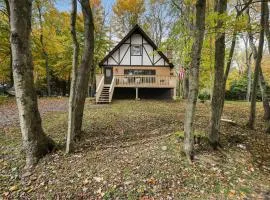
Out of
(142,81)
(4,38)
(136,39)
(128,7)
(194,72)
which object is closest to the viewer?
(194,72)

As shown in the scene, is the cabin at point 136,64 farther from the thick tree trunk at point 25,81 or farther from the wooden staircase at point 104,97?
the thick tree trunk at point 25,81

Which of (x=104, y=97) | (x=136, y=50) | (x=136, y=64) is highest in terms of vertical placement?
(x=136, y=50)

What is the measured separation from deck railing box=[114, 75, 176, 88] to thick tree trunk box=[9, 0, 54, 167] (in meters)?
13.1

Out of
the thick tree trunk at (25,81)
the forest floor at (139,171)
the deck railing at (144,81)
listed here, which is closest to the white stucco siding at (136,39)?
the deck railing at (144,81)

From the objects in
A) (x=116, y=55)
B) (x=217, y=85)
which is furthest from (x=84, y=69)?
(x=116, y=55)

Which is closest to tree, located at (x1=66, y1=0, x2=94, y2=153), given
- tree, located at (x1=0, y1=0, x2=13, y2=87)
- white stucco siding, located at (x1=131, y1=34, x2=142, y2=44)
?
tree, located at (x1=0, y1=0, x2=13, y2=87)

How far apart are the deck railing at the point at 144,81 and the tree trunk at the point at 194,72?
1339 cm

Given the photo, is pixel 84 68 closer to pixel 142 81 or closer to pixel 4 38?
pixel 142 81

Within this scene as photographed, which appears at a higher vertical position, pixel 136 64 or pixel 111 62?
pixel 111 62

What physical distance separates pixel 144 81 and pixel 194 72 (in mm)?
13672

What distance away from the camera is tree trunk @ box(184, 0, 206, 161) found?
439 cm

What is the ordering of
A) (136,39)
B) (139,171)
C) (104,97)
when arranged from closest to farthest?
(139,171) → (104,97) → (136,39)

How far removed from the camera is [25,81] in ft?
15.2

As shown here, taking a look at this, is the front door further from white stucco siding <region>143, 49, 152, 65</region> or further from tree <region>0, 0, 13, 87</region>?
tree <region>0, 0, 13, 87</region>
